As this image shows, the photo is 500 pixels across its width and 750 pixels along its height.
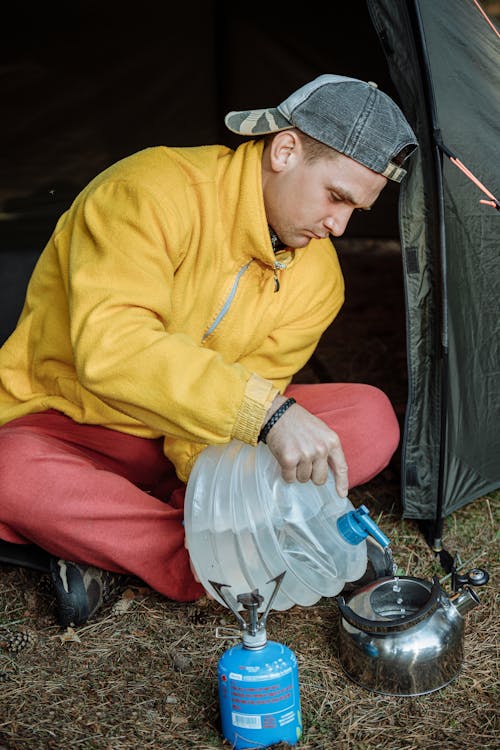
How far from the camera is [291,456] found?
5.18ft

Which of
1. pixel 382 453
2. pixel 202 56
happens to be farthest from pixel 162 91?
pixel 382 453

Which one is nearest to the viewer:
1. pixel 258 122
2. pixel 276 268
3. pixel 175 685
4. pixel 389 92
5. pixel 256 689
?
pixel 256 689

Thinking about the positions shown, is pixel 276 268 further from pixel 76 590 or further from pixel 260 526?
pixel 76 590

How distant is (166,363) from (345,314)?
2.71 metres

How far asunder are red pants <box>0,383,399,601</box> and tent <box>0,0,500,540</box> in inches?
6.5

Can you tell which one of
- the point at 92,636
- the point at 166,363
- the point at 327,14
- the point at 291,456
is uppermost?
the point at 327,14

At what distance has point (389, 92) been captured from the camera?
2.73 meters

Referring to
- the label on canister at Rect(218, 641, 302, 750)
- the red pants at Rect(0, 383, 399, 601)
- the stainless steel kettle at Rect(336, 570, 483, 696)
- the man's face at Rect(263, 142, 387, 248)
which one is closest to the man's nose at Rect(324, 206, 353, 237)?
the man's face at Rect(263, 142, 387, 248)

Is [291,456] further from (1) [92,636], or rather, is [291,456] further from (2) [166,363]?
(1) [92,636]

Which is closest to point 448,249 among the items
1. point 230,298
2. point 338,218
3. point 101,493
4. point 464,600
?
point 338,218

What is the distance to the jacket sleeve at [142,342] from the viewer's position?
1595 mm

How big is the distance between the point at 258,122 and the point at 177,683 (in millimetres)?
1072

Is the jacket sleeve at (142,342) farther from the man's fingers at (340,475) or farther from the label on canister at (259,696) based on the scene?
the label on canister at (259,696)

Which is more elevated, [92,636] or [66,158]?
[66,158]
